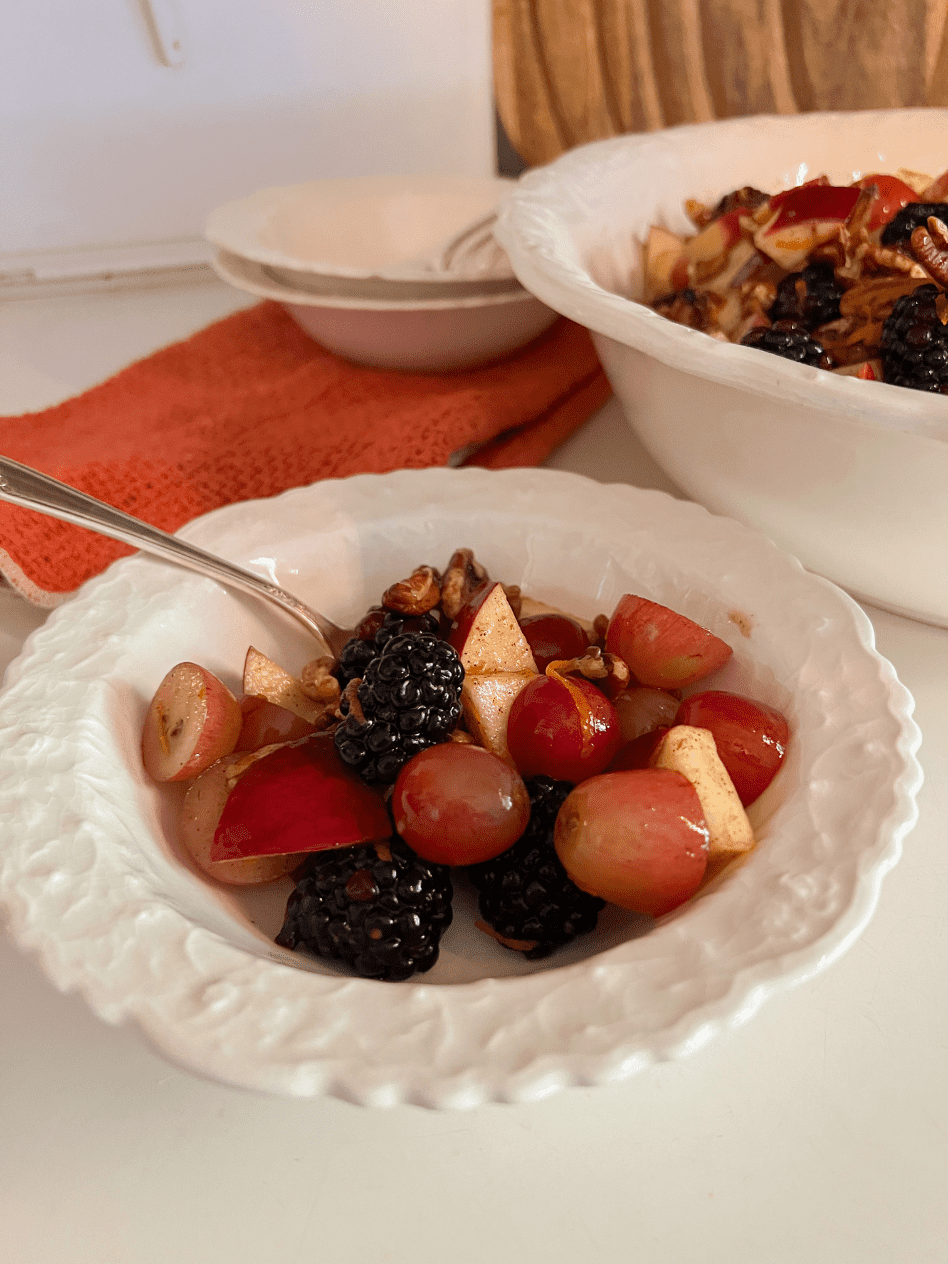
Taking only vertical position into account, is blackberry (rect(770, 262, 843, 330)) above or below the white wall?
below

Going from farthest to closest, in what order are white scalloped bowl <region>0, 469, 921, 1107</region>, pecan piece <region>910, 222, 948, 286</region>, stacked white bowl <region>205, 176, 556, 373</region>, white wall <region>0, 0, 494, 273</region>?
white wall <region>0, 0, 494, 273</region>, stacked white bowl <region>205, 176, 556, 373</region>, pecan piece <region>910, 222, 948, 286</region>, white scalloped bowl <region>0, 469, 921, 1107</region>

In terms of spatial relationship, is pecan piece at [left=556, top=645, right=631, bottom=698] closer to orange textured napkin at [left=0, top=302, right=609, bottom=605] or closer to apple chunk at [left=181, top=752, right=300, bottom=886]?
apple chunk at [left=181, top=752, right=300, bottom=886]

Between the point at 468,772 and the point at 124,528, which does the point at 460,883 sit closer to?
the point at 468,772

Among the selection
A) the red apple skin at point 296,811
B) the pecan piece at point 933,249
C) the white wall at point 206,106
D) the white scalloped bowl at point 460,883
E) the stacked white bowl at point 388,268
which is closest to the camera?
the white scalloped bowl at point 460,883

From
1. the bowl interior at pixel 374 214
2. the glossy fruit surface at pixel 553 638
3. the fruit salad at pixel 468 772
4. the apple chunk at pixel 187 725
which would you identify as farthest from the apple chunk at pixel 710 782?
the bowl interior at pixel 374 214

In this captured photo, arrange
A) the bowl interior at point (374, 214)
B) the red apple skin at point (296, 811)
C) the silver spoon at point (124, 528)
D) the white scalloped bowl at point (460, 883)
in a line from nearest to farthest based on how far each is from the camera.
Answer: the white scalloped bowl at point (460, 883) < the red apple skin at point (296, 811) < the silver spoon at point (124, 528) < the bowl interior at point (374, 214)

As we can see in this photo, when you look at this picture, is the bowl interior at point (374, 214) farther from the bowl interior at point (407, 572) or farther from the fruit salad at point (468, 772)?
the fruit salad at point (468, 772)

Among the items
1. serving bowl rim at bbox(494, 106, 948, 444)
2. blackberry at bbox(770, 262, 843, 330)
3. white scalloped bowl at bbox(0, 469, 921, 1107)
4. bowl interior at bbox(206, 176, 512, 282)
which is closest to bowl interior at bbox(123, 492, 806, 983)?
white scalloped bowl at bbox(0, 469, 921, 1107)

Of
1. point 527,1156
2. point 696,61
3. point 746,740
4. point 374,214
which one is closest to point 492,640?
point 746,740
